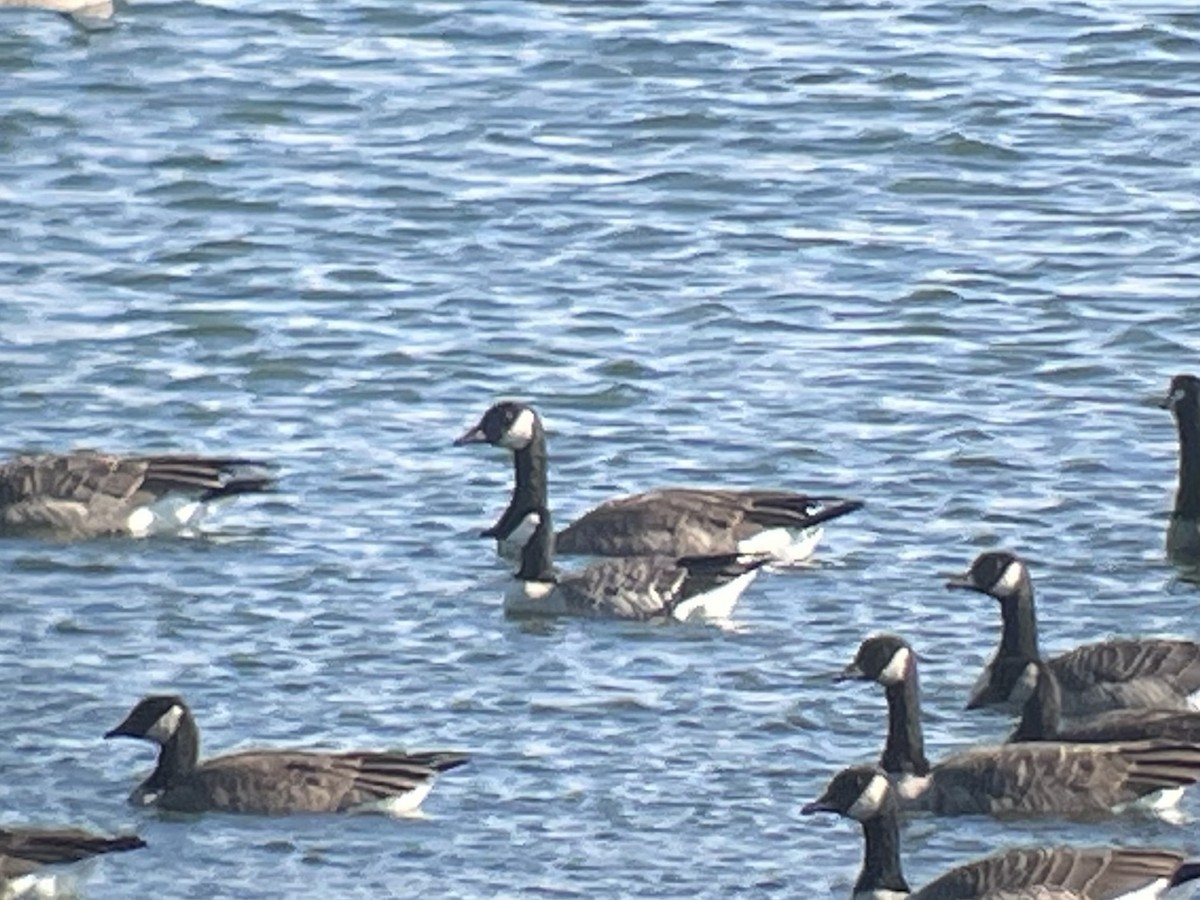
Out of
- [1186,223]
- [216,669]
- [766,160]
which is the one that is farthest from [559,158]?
[216,669]

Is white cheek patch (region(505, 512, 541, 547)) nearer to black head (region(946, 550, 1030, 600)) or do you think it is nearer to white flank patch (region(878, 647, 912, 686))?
black head (region(946, 550, 1030, 600))

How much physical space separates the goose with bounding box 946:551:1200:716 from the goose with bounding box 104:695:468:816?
2611mm

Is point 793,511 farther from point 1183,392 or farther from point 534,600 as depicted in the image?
point 1183,392

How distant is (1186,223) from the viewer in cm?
2864

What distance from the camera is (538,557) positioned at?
21.3 meters

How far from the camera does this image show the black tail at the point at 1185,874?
1614 cm

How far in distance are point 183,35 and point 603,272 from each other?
28.3 feet

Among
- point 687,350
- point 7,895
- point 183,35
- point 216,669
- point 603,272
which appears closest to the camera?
point 7,895

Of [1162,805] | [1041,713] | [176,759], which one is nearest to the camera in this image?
[1162,805]

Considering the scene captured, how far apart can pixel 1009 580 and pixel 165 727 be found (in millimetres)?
3996

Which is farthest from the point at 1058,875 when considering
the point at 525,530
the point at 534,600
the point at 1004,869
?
the point at 525,530

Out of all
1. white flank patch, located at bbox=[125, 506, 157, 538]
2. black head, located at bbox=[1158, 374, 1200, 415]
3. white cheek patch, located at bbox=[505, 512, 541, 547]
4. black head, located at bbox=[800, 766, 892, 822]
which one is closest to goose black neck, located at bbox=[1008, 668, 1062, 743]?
black head, located at bbox=[800, 766, 892, 822]

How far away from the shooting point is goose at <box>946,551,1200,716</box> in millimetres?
18938

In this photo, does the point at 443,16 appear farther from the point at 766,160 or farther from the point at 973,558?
the point at 973,558
